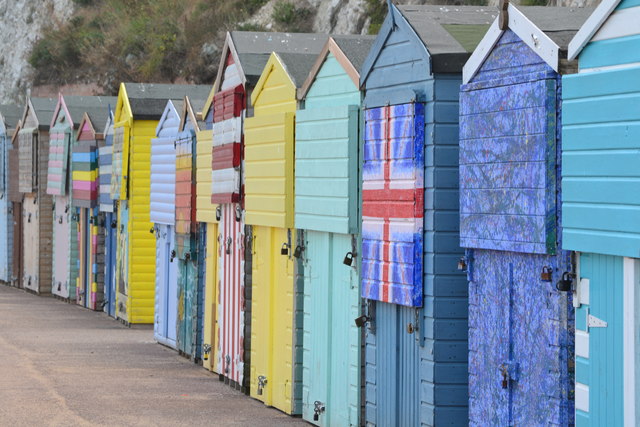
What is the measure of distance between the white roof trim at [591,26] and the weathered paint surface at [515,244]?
35 cm

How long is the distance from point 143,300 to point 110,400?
769cm

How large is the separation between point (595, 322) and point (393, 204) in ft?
8.67

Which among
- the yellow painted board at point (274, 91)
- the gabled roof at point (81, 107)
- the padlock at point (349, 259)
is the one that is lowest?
the padlock at point (349, 259)

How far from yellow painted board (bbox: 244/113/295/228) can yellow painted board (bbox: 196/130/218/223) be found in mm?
1968

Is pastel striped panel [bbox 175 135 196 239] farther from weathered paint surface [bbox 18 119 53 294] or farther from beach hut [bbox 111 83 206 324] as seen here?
weathered paint surface [bbox 18 119 53 294]

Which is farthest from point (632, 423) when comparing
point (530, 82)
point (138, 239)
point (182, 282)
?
point (138, 239)

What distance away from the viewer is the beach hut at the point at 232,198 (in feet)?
44.7

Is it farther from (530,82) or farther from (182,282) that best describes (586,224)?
(182,282)

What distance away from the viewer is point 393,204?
9.55 meters

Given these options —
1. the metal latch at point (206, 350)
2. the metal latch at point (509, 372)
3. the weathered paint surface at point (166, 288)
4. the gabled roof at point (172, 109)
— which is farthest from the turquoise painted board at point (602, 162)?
the gabled roof at point (172, 109)

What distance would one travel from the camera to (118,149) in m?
20.6

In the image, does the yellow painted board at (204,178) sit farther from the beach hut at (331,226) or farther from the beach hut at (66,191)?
the beach hut at (66,191)

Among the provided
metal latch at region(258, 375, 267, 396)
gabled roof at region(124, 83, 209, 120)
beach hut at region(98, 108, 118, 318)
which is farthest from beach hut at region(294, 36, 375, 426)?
beach hut at region(98, 108, 118, 318)

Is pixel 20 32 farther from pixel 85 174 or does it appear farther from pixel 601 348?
pixel 601 348
